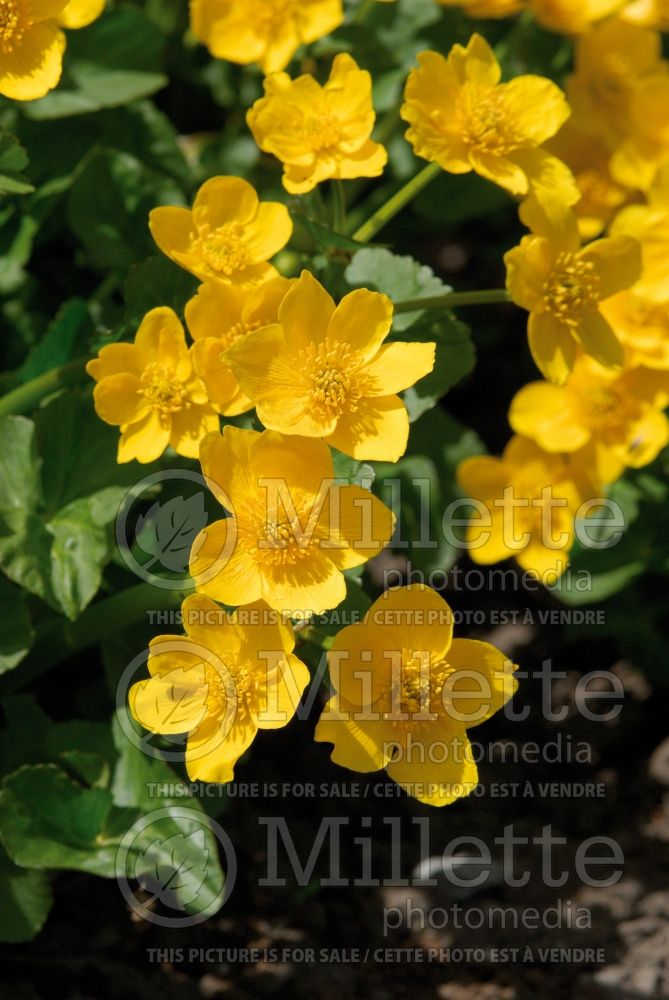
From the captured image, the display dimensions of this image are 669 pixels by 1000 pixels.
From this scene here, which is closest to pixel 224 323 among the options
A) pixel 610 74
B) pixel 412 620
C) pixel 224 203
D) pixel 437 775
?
pixel 224 203

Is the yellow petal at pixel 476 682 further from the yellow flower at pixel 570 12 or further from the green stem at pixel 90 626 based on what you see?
the yellow flower at pixel 570 12

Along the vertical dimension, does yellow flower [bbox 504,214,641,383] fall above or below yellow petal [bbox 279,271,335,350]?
below

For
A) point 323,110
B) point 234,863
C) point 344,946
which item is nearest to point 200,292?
point 323,110

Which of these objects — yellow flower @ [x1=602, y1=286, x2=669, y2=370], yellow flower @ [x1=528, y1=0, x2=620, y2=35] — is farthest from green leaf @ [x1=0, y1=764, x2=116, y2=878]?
yellow flower @ [x1=528, y1=0, x2=620, y2=35]

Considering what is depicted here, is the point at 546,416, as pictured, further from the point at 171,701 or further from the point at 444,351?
the point at 171,701

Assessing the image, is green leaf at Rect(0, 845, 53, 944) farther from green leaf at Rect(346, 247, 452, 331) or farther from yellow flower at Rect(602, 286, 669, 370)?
yellow flower at Rect(602, 286, 669, 370)

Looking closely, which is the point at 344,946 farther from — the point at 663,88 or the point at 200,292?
the point at 663,88
